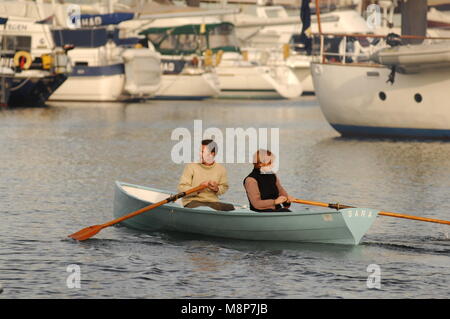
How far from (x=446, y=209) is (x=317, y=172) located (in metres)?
6.48

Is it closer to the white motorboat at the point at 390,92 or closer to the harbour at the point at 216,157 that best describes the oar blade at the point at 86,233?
the harbour at the point at 216,157

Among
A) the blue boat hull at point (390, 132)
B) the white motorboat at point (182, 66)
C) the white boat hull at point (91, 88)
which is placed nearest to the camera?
the blue boat hull at point (390, 132)

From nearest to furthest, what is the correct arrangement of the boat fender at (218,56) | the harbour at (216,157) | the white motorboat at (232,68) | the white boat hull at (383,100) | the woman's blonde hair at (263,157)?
the harbour at (216,157), the woman's blonde hair at (263,157), the white boat hull at (383,100), the boat fender at (218,56), the white motorboat at (232,68)

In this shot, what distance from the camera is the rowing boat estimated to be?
1600 cm

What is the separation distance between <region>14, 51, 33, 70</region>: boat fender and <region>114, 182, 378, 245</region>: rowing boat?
125 ft

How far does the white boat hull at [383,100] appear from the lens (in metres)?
34.2

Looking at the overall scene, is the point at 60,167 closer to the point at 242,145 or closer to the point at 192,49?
the point at 242,145

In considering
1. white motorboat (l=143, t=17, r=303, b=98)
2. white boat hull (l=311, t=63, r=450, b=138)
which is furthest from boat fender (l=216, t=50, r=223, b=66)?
white boat hull (l=311, t=63, r=450, b=138)

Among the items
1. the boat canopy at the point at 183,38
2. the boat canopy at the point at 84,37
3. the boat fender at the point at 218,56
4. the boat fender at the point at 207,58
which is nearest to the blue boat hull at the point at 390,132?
the boat canopy at the point at 84,37

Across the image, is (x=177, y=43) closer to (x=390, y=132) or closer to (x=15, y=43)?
(x=15, y=43)

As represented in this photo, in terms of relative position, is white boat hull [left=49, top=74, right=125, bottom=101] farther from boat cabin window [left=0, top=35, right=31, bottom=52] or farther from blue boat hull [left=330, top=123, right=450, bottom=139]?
blue boat hull [left=330, top=123, right=450, bottom=139]

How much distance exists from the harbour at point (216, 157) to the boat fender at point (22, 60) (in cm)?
7

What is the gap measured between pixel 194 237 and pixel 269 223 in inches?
54.4

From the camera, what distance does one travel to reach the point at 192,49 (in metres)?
68.2
